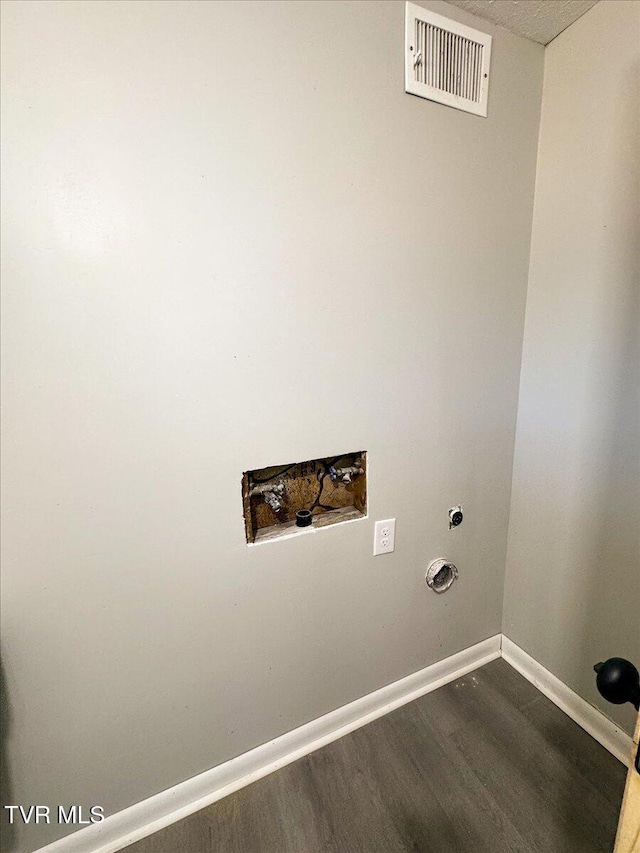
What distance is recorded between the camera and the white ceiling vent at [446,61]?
1.05 m

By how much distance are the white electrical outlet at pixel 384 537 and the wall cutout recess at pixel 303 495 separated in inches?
3.5

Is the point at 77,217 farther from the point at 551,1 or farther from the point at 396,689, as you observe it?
the point at 396,689

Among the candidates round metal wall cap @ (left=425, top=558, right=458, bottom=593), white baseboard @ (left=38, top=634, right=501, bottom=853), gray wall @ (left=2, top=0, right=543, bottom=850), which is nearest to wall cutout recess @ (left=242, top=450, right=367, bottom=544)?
gray wall @ (left=2, top=0, right=543, bottom=850)

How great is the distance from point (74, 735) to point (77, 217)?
1319 millimetres

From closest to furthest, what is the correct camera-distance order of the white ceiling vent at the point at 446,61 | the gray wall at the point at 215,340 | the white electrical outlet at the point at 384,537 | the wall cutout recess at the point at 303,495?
the gray wall at the point at 215,340 → the white ceiling vent at the point at 446,61 → the wall cutout recess at the point at 303,495 → the white electrical outlet at the point at 384,537

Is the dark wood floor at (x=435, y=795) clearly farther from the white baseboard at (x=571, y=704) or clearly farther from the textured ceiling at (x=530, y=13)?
the textured ceiling at (x=530, y=13)

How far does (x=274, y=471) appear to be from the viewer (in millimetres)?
1186

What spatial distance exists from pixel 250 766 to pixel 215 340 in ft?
4.58

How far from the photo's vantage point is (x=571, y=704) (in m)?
1.41

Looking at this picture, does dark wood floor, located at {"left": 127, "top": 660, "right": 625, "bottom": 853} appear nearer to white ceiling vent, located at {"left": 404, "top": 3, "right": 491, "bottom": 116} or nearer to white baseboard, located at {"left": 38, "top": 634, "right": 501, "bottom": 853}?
white baseboard, located at {"left": 38, "top": 634, "right": 501, "bottom": 853}

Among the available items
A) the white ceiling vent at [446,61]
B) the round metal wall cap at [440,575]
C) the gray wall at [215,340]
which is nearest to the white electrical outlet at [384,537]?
the gray wall at [215,340]

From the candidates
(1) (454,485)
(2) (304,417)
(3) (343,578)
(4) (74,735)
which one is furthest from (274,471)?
(4) (74,735)

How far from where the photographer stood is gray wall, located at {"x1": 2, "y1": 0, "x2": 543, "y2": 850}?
82 cm

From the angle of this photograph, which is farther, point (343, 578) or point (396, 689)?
point (396, 689)
